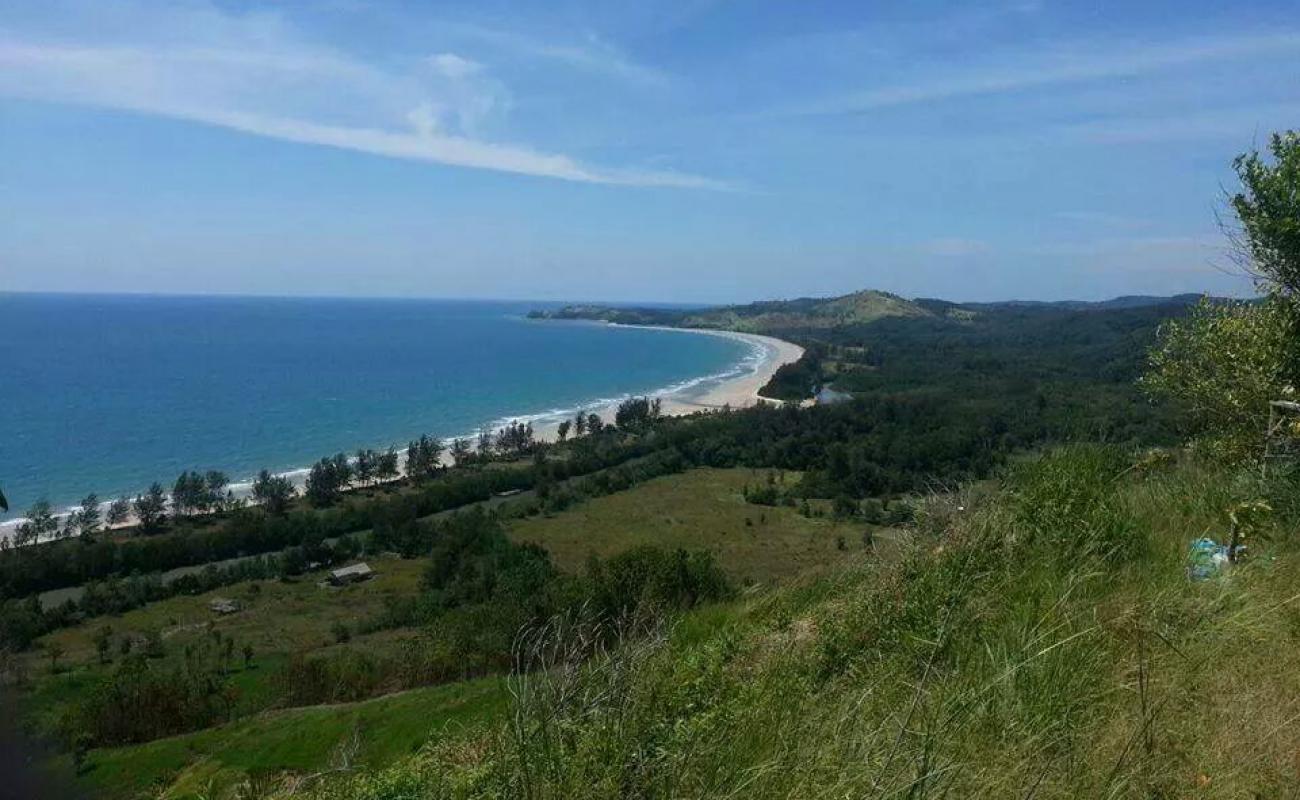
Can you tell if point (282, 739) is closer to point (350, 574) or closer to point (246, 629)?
point (246, 629)

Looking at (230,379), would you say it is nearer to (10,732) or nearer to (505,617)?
(505,617)

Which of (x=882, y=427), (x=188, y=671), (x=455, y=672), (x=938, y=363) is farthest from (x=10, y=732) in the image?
(x=938, y=363)

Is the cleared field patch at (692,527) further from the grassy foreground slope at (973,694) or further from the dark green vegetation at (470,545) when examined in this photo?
the grassy foreground slope at (973,694)

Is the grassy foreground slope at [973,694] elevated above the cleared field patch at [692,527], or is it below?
above

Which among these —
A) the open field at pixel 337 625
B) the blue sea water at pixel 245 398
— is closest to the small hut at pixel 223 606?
the open field at pixel 337 625

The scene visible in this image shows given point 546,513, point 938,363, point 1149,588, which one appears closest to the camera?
point 1149,588
